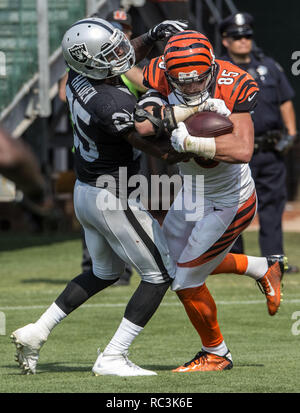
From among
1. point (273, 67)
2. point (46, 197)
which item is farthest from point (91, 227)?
point (273, 67)

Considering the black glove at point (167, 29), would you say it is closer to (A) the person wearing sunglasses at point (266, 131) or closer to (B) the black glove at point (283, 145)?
(A) the person wearing sunglasses at point (266, 131)

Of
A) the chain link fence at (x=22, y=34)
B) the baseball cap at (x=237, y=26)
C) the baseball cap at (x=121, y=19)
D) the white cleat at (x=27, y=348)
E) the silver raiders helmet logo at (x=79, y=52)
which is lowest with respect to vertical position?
the chain link fence at (x=22, y=34)

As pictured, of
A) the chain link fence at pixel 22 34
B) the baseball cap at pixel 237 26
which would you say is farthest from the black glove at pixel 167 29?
the chain link fence at pixel 22 34

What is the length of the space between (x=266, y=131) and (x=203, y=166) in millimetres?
4068

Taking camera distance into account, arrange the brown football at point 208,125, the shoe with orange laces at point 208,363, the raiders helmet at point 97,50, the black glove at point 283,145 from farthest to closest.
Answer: the black glove at point 283,145 → the shoe with orange laces at point 208,363 → the raiders helmet at point 97,50 → the brown football at point 208,125

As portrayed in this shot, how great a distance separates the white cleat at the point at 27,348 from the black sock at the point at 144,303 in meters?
0.53

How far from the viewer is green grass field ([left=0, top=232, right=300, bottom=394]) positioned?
5.29m

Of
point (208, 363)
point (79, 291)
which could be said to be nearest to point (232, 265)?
point (208, 363)

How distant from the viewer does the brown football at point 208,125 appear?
5426mm

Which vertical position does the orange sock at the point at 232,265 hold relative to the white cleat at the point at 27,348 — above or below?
above

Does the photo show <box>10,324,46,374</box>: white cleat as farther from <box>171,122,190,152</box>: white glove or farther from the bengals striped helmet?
the bengals striped helmet

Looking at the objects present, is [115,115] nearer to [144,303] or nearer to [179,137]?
[179,137]

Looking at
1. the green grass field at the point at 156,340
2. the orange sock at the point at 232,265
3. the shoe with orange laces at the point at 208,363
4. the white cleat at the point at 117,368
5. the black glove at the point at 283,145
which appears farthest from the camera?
the black glove at the point at 283,145

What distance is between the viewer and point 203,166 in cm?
575
